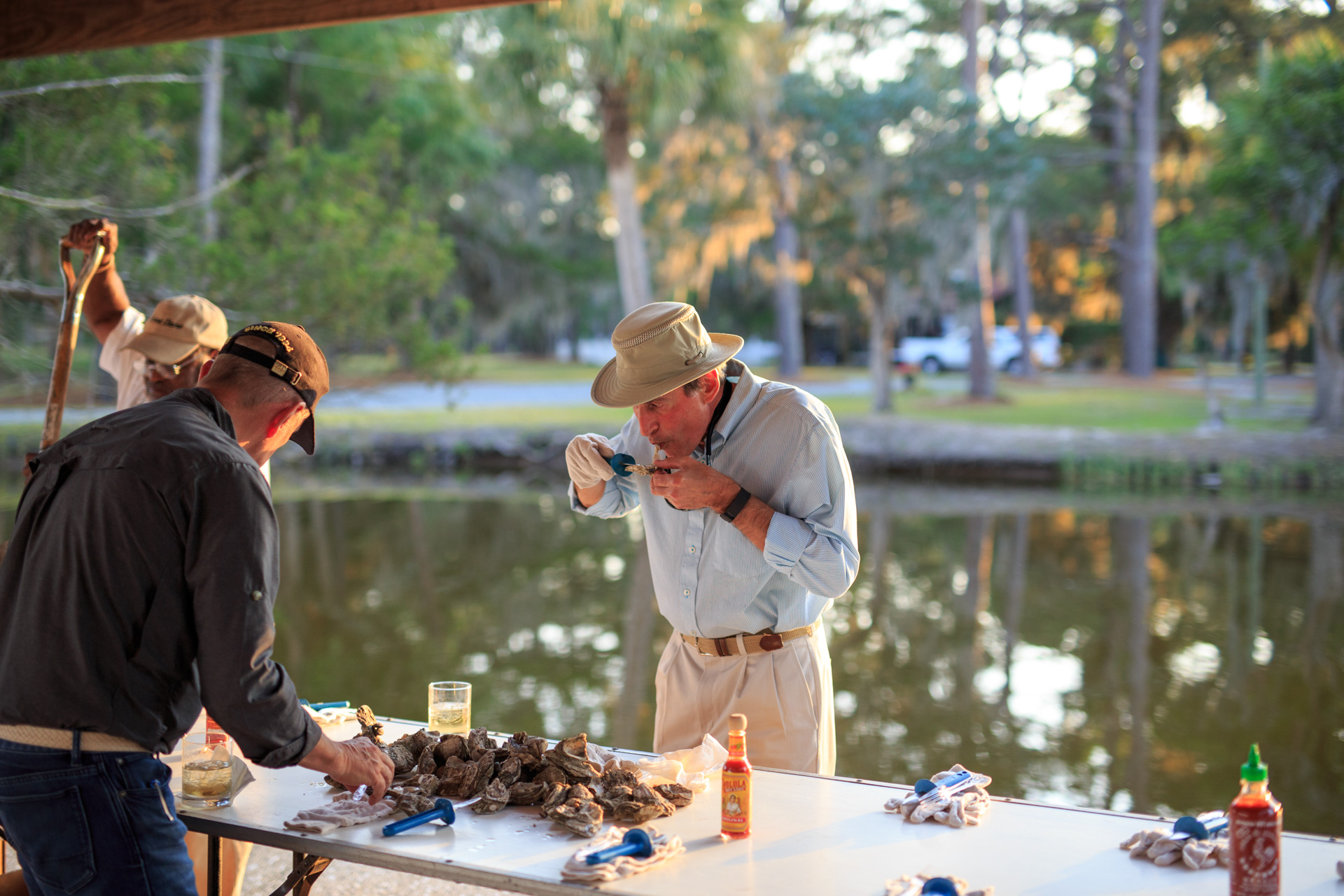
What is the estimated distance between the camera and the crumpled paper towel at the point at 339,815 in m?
2.06

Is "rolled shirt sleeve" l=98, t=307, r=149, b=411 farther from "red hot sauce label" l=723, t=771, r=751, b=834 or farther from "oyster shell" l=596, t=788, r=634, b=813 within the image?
"red hot sauce label" l=723, t=771, r=751, b=834

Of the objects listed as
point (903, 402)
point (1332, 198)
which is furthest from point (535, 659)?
point (903, 402)

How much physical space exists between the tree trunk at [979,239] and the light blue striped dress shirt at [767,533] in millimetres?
18435

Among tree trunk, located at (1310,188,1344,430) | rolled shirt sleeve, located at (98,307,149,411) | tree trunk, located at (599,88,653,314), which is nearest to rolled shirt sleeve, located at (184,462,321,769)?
rolled shirt sleeve, located at (98,307,149,411)

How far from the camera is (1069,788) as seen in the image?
555cm

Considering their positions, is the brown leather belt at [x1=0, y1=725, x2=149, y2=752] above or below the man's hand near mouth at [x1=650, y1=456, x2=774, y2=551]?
below

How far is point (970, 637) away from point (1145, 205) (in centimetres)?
1710

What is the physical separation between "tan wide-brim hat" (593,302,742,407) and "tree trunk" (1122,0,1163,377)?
2206 cm

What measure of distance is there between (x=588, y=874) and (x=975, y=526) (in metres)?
11.9

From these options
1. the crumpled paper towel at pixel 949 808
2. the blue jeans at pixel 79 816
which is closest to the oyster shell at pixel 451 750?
the blue jeans at pixel 79 816

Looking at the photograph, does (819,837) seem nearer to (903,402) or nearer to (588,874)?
(588,874)

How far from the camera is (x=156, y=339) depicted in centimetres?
314

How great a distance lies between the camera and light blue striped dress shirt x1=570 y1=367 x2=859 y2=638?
Result: 2.56 m

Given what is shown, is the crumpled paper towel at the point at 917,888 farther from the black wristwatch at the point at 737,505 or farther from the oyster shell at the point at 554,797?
the black wristwatch at the point at 737,505
